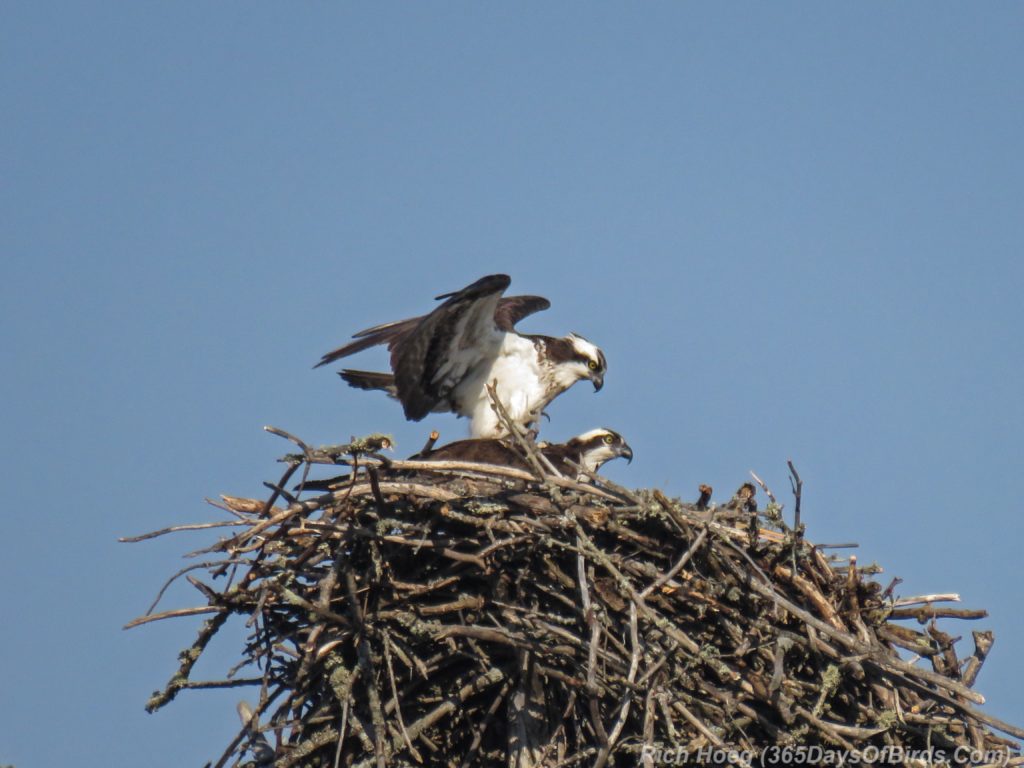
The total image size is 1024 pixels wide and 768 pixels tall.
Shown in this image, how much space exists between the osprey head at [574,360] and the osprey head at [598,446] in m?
0.51

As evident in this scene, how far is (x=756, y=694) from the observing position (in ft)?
20.6

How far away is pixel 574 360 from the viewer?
9.43 metres

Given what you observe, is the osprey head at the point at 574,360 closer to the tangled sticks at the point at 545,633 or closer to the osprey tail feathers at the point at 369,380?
the osprey tail feathers at the point at 369,380

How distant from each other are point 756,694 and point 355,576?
2.00 m

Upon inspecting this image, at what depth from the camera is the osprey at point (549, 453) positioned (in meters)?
7.27

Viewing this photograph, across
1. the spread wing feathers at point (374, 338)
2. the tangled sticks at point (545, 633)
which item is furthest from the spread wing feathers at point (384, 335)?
the tangled sticks at point (545, 633)

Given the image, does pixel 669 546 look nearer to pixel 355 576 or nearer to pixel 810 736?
pixel 810 736

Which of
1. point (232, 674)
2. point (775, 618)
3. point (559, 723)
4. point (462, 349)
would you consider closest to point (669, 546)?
point (775, 618)

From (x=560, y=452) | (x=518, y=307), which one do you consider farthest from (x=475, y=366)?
(x=518, y=307)

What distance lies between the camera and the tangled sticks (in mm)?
6090

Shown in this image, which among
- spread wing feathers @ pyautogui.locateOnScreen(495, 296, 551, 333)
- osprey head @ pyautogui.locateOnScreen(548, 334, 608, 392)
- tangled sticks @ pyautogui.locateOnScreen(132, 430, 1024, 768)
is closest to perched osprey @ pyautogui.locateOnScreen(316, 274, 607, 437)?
osprey head @ pyautogui.locateOnScreen(548, 334, 608, 392)

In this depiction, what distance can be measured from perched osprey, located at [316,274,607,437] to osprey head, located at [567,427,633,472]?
0.47 meters

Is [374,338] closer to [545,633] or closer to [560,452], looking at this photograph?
[560,452]

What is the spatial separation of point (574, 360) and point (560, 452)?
108 cm
